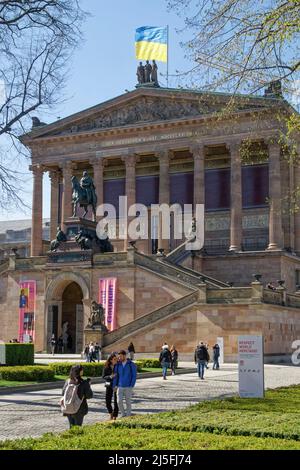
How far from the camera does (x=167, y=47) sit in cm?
6812

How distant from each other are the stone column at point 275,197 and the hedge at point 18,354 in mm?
28643

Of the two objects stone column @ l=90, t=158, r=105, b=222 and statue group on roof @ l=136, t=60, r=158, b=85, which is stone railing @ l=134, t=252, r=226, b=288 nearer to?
stone column @ l=90, t=158, r=105, b=222

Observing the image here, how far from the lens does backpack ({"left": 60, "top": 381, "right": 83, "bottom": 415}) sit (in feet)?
51.2

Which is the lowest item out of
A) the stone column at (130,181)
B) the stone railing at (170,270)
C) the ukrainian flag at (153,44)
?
the stone railing at (170,270)

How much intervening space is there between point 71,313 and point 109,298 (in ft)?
23.8

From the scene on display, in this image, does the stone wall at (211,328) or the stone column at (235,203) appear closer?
the stone wall at (211,328)

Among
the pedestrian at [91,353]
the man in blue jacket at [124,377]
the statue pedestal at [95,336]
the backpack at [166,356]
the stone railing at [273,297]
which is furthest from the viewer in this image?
the statue pedestal at [95,336]

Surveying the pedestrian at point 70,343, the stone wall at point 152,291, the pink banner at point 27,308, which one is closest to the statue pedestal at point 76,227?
the pink banner at point 27,308

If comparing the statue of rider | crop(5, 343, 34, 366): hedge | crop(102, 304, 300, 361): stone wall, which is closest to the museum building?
crop(102, 304, 300, 361): stone wall

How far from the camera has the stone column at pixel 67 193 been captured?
7169 cm

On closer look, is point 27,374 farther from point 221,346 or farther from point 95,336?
point 221,346

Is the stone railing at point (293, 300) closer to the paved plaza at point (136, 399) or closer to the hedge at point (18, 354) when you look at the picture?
the paved plaza at point (136, 399)
